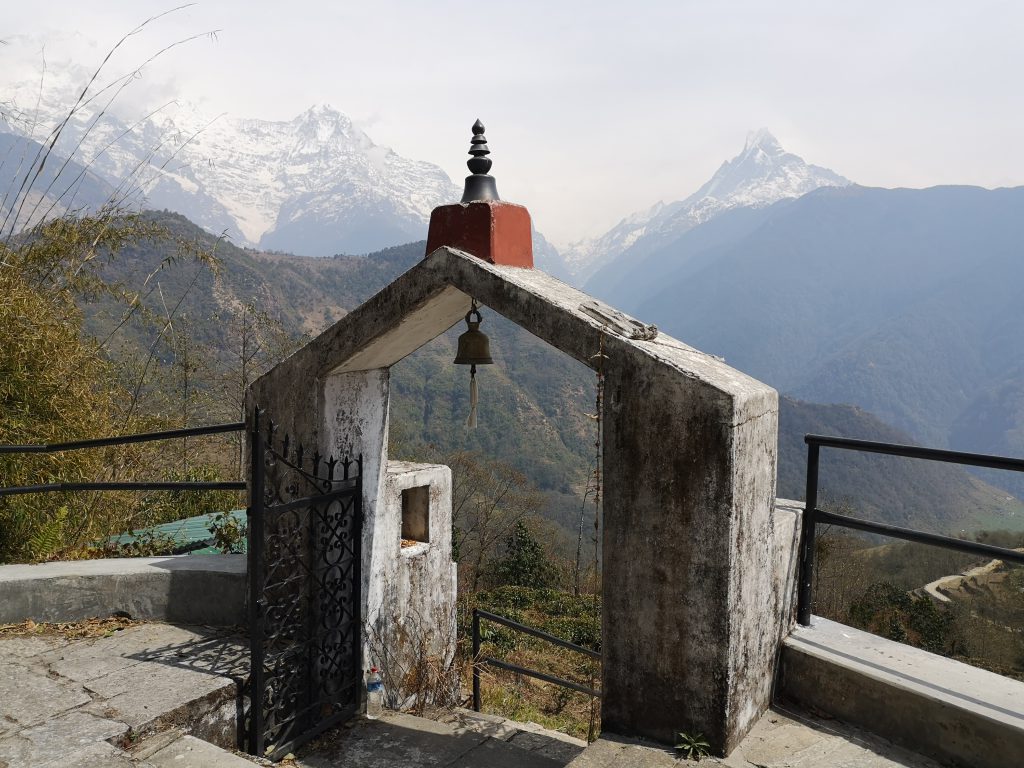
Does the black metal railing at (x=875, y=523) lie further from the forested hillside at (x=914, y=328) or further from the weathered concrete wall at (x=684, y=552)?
the forested hillside at (x=914, y=328)

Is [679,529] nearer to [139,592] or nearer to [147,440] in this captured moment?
[147,440]

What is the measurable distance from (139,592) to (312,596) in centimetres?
126

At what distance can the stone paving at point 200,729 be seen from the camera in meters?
3.25

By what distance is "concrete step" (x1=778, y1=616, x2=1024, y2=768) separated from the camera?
3057 mm

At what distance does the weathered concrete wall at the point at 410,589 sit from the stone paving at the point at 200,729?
1.54ft

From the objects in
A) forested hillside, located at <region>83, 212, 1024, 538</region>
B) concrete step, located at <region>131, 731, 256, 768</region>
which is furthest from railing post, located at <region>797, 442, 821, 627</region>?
forested hillside, located at <region>83, 212, 1024, 538</region>

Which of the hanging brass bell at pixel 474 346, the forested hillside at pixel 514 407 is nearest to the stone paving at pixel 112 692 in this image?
the hanging brass bell at pixel 474 346

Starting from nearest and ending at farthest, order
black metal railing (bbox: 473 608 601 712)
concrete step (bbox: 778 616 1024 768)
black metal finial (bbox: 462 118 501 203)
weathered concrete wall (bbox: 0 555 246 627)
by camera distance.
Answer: concrete step (bbox: 778 616 1024 768) < black metal finial (bbox: 462 118 501 203) < weathered concrete wall (bbox: 0 555 246 627) < black metal railing (bbox: 473 608 601 712)

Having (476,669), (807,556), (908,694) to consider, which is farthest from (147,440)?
(908,694)

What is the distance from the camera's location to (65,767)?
3117 mm

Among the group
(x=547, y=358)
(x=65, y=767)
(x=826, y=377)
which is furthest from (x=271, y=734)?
(x=826, y=377)

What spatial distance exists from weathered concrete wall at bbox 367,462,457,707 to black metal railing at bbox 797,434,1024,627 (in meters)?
2.66

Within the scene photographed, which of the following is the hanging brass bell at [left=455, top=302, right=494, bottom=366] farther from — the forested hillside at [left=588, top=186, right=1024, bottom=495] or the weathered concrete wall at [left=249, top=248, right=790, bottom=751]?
the forested hillside at [left=588, top=186, right=1024, bottom=495]

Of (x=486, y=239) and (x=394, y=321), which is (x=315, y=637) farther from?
(x=486, y=239)
